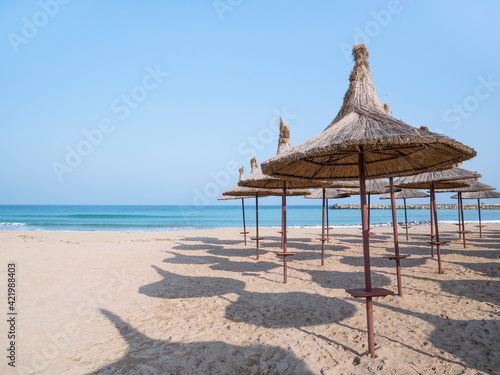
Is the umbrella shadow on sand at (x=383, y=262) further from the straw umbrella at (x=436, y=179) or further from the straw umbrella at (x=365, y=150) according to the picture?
the straw umbrella at (x=365, y=150)

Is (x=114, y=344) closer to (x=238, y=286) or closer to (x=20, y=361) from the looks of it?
(x=20, y=361)

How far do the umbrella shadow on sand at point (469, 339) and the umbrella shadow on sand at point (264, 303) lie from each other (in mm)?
1036

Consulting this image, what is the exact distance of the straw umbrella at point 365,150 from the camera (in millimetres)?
2814

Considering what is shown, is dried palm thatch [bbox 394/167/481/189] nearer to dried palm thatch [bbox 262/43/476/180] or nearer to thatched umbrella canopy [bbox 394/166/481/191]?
thatched umbrella canopy [bbox 394/166/481/191]

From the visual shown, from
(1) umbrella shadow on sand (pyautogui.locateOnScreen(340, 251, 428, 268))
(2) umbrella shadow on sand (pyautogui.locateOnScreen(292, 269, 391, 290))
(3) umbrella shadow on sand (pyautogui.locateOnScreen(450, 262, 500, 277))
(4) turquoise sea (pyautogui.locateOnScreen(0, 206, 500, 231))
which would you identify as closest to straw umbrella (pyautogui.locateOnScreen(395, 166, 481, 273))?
(3) umbrella shadow on sand (pyautogui.locateOnScreen(450, 262, 500, 277))

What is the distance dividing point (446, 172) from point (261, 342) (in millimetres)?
5584

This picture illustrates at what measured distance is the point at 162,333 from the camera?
3674mm

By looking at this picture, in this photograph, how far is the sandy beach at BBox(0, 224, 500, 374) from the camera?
292 centimetres

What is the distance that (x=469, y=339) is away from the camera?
3238mm

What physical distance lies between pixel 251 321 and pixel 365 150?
264 cm

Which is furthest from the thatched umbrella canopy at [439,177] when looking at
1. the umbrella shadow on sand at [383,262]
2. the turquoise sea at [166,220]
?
the turquoise sea at [166,220]

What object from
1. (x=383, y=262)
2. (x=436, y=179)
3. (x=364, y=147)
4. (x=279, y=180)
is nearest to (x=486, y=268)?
(x=383, y=262)

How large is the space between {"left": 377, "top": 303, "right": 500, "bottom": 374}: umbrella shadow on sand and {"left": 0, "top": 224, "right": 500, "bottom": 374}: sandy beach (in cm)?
1

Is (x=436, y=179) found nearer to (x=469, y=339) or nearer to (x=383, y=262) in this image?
(x=383, y=262)
